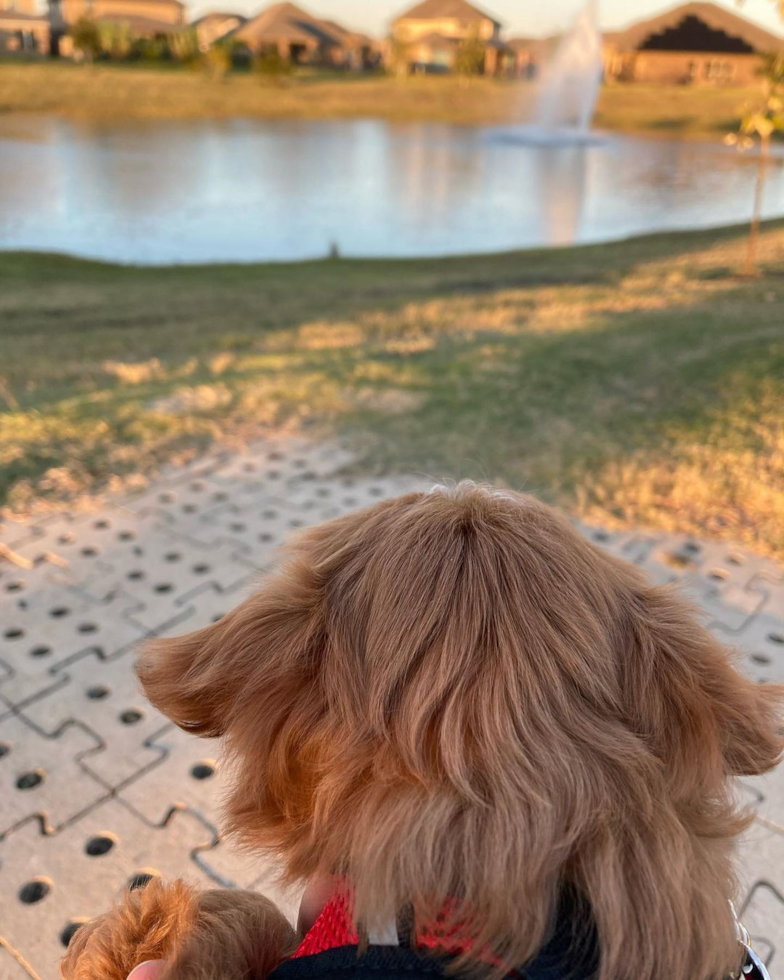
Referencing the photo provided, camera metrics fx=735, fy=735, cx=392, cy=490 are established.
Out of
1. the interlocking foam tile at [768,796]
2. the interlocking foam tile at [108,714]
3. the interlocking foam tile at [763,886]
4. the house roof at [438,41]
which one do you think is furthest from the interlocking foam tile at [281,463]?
the house roof at [438,41]

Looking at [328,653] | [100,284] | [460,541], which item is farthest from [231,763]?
[100,284]

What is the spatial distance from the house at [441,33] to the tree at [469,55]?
2.64ft

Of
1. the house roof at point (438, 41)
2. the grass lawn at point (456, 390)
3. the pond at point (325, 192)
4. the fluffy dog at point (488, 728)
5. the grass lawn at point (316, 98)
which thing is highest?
the house roof at point (438, 41)

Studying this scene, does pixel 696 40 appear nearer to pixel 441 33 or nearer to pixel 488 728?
pixel 441 33

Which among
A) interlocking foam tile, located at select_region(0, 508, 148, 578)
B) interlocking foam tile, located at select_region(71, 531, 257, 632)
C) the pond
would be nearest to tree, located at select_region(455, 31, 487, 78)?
the pond

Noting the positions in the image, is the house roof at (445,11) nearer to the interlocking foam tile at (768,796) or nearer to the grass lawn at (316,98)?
the grass lawn at (316,98)

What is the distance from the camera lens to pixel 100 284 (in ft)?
49.3

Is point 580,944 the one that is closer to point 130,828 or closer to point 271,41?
point 130,828

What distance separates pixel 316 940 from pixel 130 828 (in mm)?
1613

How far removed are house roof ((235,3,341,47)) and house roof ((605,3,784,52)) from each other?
33.8 m

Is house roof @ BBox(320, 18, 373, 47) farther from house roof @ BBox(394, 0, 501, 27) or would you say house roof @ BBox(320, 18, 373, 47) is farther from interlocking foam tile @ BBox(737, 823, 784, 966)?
interlocking foam tile @ BBox(737, 823, 784, 966)

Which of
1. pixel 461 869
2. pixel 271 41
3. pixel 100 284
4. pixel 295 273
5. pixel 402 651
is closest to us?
pixel 461 869

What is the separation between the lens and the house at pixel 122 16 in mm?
75312

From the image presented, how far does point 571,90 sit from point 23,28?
55019 millimetres
